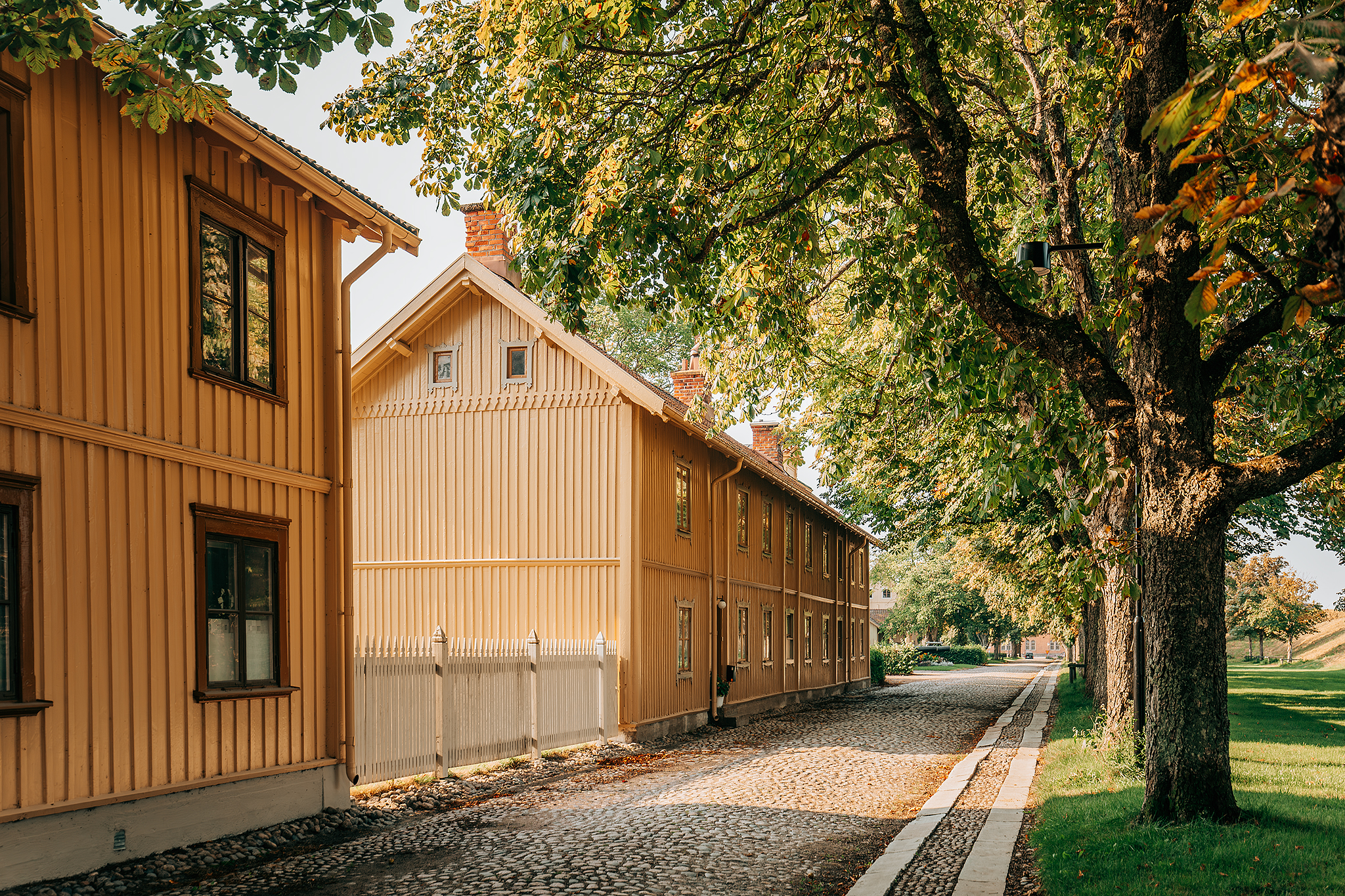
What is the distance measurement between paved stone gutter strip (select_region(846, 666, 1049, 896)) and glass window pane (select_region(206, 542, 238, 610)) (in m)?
5.88

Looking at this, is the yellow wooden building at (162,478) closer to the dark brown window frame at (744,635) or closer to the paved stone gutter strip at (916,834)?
the paved stone gutter strip at (916,834)

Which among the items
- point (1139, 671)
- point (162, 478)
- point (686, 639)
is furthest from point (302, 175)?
point (686, 639)

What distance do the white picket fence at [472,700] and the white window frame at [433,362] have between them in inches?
192

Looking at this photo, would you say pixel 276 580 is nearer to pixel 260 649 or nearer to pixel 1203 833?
pixel 260 649

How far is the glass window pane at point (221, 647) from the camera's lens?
9.02m

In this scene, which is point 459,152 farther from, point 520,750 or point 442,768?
point 520,750

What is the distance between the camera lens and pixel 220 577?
365 inches

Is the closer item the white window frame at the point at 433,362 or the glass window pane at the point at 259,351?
the glass window pane at the point at 259,351

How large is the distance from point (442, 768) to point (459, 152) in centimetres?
719

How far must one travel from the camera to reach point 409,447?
63.2ft

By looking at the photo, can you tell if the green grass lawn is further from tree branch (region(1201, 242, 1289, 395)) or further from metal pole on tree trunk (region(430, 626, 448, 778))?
metal pole on tree trunk (region(430, 626, 448, 778))

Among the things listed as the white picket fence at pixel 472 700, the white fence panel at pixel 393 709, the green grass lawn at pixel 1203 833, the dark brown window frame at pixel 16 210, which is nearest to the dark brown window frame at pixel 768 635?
the white picket fence at pixel 472 700

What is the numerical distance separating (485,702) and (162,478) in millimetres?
6135

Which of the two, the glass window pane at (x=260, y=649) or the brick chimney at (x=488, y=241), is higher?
the brick chimney at (x=488, y=241)
